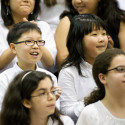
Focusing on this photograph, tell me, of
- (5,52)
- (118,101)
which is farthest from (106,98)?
(5,52)

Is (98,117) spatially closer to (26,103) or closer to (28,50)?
(26,103)

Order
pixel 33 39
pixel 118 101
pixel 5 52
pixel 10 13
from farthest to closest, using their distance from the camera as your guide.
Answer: pixel 10 13, pixel 5 52, pixel 33 39, pixel 118 101

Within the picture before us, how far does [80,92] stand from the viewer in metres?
2.29

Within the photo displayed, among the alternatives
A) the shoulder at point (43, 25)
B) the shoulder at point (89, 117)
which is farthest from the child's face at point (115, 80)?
the shoulder at point (43, 25)

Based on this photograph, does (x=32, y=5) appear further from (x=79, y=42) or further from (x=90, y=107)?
(x=90, y=107)

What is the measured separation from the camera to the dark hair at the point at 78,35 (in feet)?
7.69

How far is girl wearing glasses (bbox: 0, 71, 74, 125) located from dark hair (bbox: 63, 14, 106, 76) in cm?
49

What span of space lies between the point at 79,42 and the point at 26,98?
0.66m

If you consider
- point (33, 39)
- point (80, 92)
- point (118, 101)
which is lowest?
point (80, 92)

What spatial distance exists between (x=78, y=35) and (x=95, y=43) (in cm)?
13

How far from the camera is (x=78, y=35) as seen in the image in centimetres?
238

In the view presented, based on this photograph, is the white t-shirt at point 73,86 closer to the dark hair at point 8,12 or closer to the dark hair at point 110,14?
the dark hair at point 110,14

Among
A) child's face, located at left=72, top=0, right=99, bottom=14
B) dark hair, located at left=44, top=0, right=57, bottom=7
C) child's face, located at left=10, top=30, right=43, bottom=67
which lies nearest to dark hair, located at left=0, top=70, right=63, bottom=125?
child's face, located at left=10, top=30, right=43, bottom=67

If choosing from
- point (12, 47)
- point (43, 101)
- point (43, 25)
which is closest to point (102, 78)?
point (43, 101)
